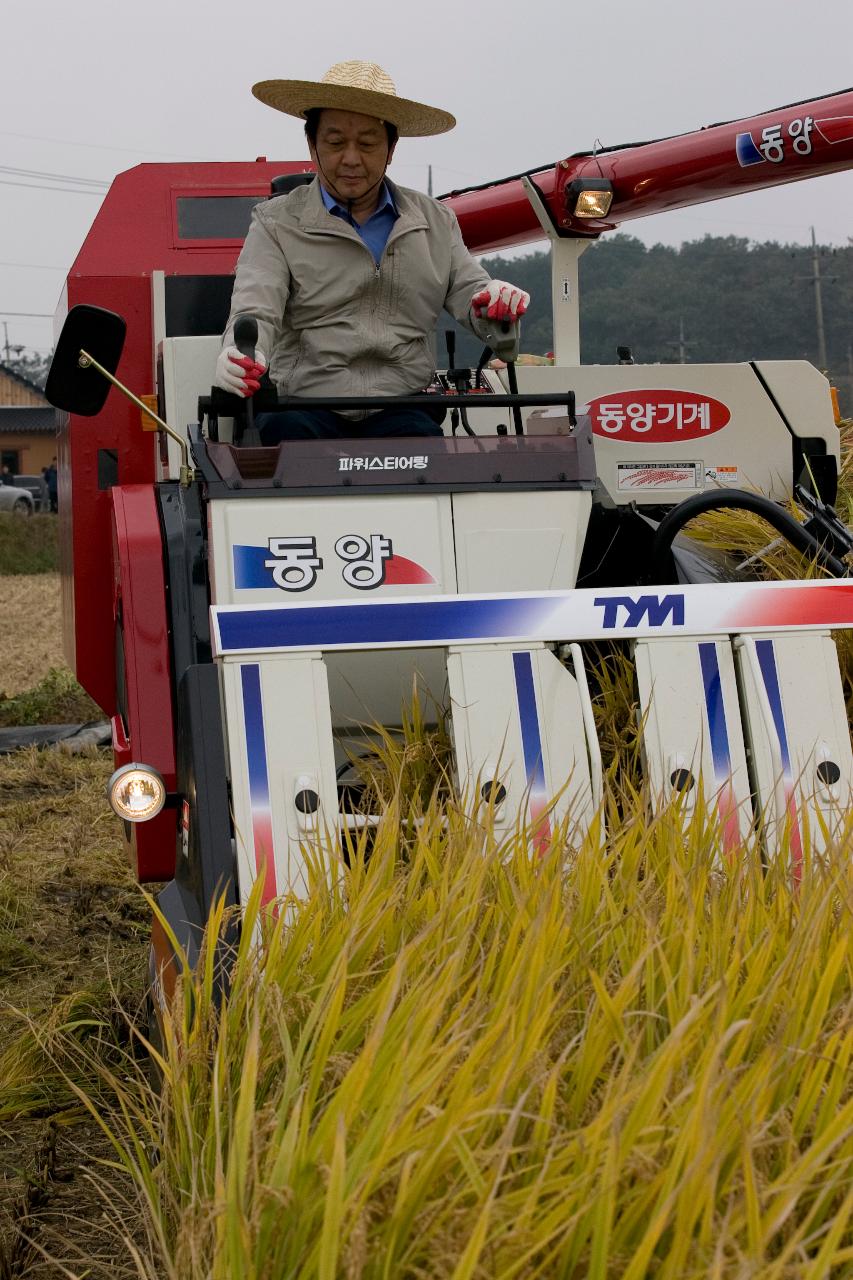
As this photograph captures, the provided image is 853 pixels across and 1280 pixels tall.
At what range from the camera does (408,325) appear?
14.3 feet

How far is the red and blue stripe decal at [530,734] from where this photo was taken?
118 inches

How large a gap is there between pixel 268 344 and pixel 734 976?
2511 mm

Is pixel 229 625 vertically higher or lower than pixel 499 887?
higher

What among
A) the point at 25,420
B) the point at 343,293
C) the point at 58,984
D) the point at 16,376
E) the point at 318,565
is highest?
the point at 16,376

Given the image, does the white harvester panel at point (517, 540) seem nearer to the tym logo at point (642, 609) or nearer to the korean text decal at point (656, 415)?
the tym logo at point (642, 609)

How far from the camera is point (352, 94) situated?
4.17 m

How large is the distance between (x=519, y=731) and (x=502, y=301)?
148 centimetres

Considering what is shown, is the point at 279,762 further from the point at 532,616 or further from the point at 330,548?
the point at 330,548

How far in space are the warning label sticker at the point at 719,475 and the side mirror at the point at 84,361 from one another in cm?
268

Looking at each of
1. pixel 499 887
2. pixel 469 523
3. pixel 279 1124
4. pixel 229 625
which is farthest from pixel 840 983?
pixel 469 523

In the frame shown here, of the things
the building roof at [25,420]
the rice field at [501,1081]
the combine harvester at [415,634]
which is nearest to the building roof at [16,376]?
the building roof at [25,420]

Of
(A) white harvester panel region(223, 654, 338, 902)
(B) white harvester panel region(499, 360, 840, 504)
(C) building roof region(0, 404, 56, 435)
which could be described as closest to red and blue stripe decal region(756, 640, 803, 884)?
(A) white harvester panel region(223, 654, 338, 902)

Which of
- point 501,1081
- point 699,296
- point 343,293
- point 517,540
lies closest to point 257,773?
point 517,540

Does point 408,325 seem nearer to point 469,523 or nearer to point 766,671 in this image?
point 469,523
